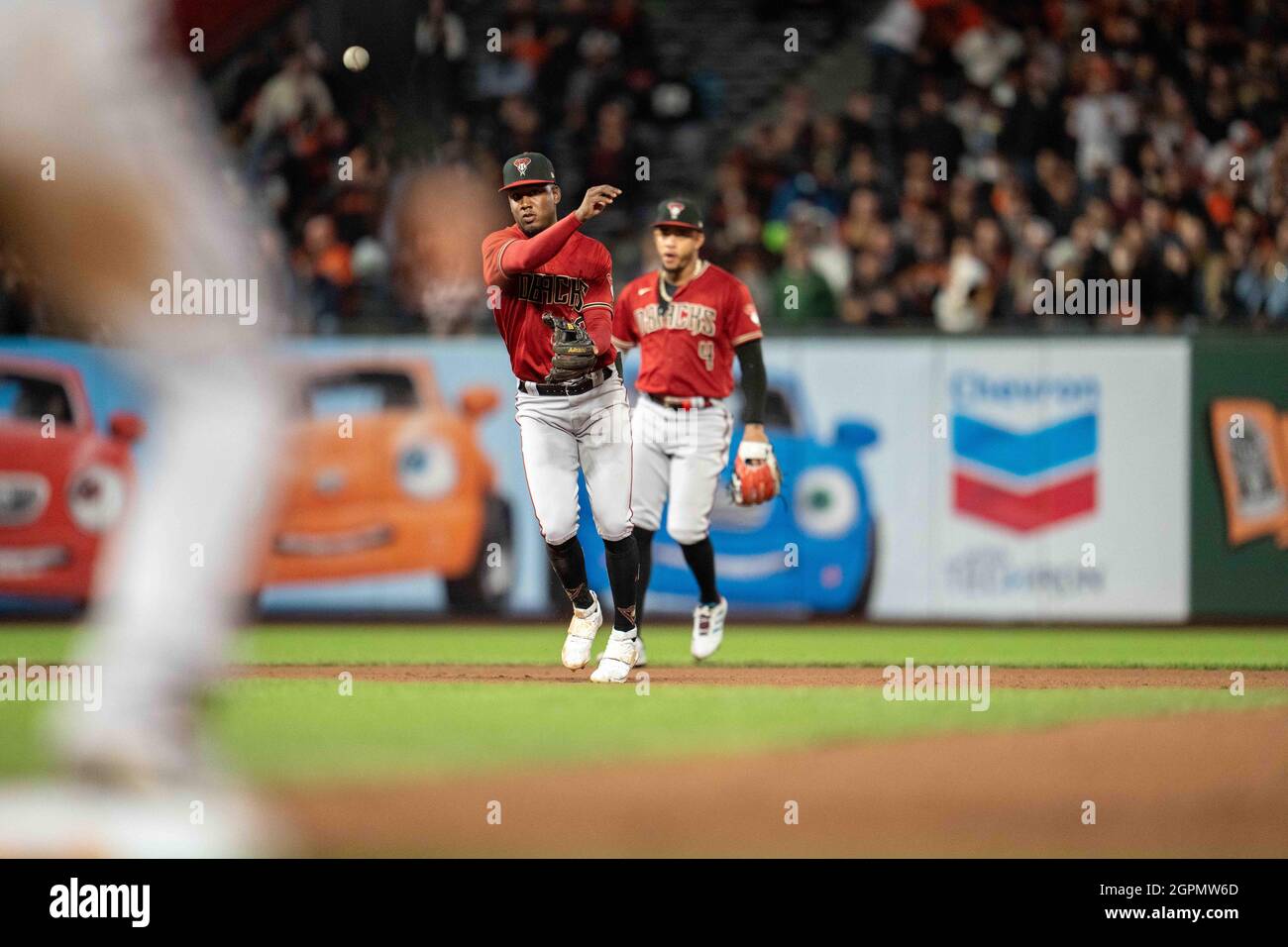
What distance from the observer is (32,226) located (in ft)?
12.7

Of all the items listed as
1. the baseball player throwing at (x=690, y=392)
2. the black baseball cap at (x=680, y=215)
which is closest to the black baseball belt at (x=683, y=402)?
the baseball player throwing at (x=690, y=392)

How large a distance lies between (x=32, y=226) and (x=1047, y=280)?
34.7ft

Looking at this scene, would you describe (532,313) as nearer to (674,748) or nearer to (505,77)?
(674,748)

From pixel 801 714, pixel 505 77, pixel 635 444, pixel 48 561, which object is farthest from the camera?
pixel 505 77

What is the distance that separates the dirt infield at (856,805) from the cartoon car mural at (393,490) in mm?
5787

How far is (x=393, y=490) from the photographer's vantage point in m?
12.3

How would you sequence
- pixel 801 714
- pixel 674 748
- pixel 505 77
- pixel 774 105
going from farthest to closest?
pixel 774 105 → pixel 505 77 → pixel 801 714 → pixel 674 748

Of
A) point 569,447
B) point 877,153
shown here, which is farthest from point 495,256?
point 877,153

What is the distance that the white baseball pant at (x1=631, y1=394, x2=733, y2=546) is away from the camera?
357 inches

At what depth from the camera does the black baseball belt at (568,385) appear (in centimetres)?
715

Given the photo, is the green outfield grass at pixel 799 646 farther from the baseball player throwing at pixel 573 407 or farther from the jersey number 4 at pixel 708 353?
the baseball player throwing at pixel 573 407

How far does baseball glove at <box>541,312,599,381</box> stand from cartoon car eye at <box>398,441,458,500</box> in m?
5.36

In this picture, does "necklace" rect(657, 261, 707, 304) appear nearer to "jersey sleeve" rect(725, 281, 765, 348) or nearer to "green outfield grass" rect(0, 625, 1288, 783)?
"jersey sleeve" rect(725, 281, 765, 348)

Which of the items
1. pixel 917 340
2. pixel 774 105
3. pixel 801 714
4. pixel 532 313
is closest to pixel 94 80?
pixel 532 313
